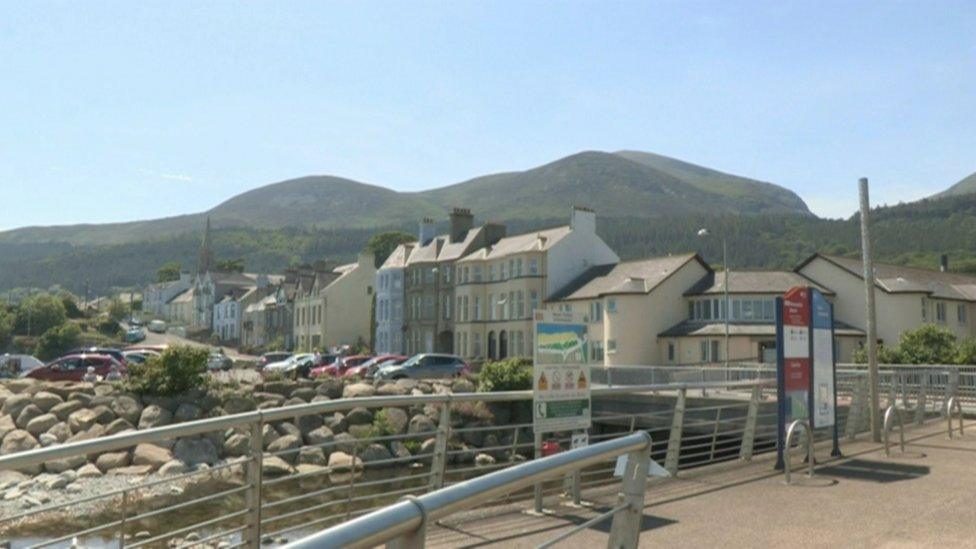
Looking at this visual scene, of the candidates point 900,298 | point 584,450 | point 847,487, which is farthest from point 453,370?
point 584,450

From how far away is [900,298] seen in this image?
171 ft

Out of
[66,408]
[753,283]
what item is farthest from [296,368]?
[753,283]

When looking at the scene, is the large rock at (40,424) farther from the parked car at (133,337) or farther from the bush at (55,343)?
the parked car at (133,337)

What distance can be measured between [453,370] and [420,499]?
4771 centimetres

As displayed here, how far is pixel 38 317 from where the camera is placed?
A: 10275cm

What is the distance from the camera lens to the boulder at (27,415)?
106 feet

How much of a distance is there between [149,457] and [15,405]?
31.9 feet

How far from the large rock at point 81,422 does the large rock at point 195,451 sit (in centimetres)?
449

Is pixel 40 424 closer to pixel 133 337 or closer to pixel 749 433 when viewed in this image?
pixel 749 433

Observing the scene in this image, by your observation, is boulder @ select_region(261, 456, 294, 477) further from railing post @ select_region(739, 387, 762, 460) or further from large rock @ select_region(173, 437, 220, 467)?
railing post @ select_region(739, 387, 762, 460)

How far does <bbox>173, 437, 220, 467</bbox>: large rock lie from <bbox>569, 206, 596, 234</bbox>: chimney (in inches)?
1592

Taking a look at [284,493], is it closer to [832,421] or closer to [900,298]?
[832,421]

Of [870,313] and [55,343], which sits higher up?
[870,313]

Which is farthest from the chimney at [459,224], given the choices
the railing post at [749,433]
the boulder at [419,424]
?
the railing post at [749,433]
